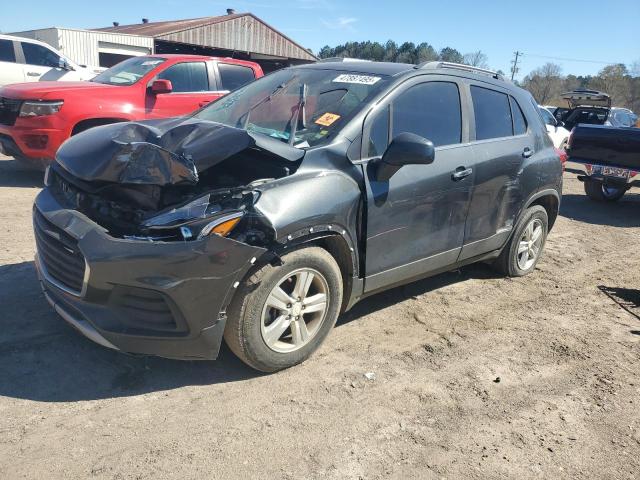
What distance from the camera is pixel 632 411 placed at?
130 inches

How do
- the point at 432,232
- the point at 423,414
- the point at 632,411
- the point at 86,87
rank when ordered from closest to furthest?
the point at 423,414, the point at 632,411, the point at 432,232, the point at 86,87

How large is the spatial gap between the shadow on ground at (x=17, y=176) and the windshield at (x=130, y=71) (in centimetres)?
179

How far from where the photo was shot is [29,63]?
11977mm

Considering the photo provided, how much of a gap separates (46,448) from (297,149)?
2.12 metres

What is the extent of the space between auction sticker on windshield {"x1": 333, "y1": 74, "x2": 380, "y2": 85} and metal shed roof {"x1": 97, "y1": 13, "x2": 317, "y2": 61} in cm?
2585

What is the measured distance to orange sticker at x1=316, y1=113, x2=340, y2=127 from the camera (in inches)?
142

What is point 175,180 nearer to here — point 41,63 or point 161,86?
point 161,86

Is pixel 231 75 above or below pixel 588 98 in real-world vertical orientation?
above

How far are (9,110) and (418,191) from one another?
6252mm

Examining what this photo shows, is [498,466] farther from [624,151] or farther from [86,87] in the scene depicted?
[624,151]

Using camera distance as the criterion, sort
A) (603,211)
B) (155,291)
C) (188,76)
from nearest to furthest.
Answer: (155,291) → (188,76) → (603,211)

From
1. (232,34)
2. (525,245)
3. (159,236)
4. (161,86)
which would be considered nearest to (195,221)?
(159,236)

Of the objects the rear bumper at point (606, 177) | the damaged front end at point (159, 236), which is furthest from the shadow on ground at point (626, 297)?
the rear bumper at point (606, 177)

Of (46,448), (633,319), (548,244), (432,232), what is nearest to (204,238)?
(46,448)
